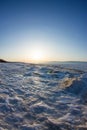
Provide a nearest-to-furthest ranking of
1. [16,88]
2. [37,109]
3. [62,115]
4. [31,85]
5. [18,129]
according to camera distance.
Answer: [18,129]
[62,115]
[37,109]
[16,88]
[31,85]

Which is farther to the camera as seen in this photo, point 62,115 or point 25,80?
point 25,80

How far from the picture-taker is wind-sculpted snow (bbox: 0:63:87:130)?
5586 mm

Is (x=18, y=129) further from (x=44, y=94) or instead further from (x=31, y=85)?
(x=31, y=85)

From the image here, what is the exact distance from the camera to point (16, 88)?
9.19 metres

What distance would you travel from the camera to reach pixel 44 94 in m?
8.46

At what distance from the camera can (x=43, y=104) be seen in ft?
23.6

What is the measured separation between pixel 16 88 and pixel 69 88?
265 cm

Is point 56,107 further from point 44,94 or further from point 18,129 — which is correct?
point 18,129

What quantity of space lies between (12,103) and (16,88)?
2073 mm

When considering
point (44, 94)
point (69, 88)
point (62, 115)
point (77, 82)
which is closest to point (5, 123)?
point (62, 115)

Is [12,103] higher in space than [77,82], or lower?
lower

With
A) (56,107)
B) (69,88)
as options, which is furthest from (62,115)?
(69,88)

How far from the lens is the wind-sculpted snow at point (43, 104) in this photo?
220 inches

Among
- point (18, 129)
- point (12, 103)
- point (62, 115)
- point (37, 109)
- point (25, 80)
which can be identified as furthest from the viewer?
point (25, 80)
